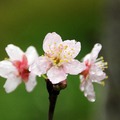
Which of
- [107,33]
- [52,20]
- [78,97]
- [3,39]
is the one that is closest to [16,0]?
[52,20]

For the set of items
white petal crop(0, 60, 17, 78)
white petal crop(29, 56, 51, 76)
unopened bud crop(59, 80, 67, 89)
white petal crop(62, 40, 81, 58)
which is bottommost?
unopened bud crop(59, 80, 67, 89)

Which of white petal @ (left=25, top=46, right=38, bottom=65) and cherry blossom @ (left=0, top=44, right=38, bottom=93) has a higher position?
white petal @ (left=25, top=46, right=38, bottom=65)

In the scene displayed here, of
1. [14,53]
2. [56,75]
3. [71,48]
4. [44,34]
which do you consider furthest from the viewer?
[44,34]

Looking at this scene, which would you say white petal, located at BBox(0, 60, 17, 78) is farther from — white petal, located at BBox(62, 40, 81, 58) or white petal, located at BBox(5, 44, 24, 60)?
white petal, located at BBox(62, 40, 81, 58)

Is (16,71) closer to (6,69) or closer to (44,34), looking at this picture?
(6,69)

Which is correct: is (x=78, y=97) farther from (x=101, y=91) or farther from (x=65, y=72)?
(x=65, y=72)

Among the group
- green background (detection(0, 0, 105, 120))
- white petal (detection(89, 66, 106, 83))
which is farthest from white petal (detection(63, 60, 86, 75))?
green background (detection(0, 0, 105, 120))

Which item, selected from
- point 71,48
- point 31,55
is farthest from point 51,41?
point 31,55
